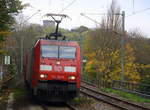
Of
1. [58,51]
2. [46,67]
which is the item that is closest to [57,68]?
[46,67]

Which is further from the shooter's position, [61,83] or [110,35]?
[110,35]

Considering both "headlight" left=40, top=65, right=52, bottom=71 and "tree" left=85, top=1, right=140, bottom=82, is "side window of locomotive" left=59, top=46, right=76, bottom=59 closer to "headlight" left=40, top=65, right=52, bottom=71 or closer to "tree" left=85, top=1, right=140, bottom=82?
"headlight" left=40, top=65, right=52, bottom=71

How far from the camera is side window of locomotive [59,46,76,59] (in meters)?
14.6

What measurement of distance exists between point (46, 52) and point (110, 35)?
27.9 m

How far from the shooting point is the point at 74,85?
1413 centimetres

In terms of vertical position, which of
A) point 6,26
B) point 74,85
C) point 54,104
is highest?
point 6,26

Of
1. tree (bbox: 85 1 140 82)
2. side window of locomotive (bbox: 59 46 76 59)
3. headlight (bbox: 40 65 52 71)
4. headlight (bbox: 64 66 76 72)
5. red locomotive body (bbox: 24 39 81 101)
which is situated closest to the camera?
red locomotive body (bbox: 24 39 81 101)

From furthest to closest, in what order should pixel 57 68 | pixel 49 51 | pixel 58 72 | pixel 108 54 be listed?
pixel 108 54
pixel 49 51
pixel 57 68
pixel 58 72

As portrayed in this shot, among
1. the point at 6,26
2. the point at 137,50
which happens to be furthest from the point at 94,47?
the point at 6,26

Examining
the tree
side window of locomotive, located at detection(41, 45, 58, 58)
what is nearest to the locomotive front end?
side window of locomotive, located at detection(41, 45, 58, 58)

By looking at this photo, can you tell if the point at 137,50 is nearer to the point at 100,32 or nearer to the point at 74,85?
the point at 100,32

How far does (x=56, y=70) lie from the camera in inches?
554

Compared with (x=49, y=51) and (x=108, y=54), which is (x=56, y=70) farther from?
(x=108, y=54)

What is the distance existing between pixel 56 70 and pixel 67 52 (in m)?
1.15
